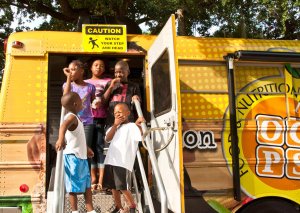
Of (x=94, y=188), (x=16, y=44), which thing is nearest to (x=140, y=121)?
(x=94, y=188)

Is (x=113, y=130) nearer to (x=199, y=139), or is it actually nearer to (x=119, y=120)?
(x=119, y=120)

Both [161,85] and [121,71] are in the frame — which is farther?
[121,71]

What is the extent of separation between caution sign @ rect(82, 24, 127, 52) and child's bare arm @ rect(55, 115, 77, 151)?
4.74ft

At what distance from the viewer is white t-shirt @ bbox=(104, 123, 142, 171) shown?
4.30m

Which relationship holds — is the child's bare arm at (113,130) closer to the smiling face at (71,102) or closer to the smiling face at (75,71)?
the smiling face at (71,102)

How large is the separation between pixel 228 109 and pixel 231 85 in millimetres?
312

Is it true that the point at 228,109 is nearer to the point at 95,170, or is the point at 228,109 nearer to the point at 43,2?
the point at 95,170

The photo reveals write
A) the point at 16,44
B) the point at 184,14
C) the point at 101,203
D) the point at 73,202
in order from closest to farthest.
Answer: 1. the point at 73,202
2. the point at 101,203
3. the point at 16,44
4. the point at 184,14

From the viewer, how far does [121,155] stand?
4312mm

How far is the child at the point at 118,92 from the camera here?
A: 5.01 meters

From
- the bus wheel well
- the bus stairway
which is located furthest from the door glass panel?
the bus wheel well

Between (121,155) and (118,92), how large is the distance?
3.55 feet

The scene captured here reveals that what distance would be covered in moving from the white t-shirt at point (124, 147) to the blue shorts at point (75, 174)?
431mm

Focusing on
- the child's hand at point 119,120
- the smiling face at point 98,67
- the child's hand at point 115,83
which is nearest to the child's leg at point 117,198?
the child's hand at point 119,120
